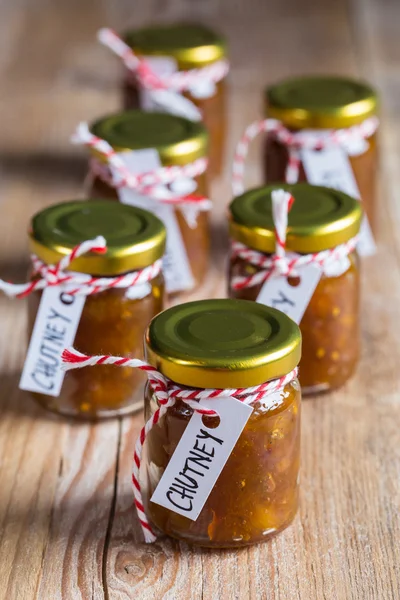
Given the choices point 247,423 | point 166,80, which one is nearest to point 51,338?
point 247,423

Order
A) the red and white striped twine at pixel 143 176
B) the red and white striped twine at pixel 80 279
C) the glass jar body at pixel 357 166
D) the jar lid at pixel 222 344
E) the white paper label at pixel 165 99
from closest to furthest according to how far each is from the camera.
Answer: the jar lid at pixel 222 344 < the red and white striped twine at pixel 80 279 < the red and white striped twine at pixel 143 176 < the glass jar body at pixel 357 166 < the white paper label at pixel 165 99

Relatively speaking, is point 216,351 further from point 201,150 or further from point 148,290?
point 201,150

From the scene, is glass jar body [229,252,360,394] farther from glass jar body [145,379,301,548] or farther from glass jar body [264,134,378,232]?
glass jar body [264,134,378,232]

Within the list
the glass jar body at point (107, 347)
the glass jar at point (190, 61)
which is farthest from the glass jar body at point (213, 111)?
the glass jar body at point (107, 347)

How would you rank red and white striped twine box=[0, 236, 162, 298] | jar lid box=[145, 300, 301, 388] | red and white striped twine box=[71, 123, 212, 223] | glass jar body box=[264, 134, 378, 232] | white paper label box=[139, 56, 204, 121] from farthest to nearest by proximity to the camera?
white paper label box=[139, 56, 204, 121]
glass jar body box=[264, 134, 378, 232]
red and white striped twine box=[71, 123, 212, 223]
red and white striped twine box=[0, 236, 162, 298]
jar lid box=[145, 300, 301, 388]

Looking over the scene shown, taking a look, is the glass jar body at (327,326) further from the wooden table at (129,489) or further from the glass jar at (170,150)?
the glass jar at (170,150)

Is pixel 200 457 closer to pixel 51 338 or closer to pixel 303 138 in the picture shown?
pixel 51 338

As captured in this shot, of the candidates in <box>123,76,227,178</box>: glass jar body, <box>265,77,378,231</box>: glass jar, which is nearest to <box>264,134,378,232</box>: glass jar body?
<box>265,77,378,231</box>: glass jar
